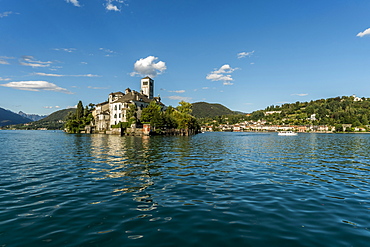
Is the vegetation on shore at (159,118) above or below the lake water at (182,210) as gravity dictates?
above

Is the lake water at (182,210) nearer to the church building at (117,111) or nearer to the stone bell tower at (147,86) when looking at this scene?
the church building at (117,111)

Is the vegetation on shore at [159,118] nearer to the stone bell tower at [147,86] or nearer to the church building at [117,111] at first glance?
the church building at [117,111]

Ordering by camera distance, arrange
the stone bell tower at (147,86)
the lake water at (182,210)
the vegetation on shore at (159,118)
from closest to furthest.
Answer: the lake water at (182,210), the vegetation on shore at (159,118), the stone bell tower at (147,86)

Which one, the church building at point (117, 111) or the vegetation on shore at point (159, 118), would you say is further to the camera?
the church building at point (117, 111)

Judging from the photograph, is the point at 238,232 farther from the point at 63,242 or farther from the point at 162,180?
the point at 162,180

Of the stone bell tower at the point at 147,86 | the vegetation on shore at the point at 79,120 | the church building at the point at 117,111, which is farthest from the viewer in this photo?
the stone bell tower at the point at 147,86

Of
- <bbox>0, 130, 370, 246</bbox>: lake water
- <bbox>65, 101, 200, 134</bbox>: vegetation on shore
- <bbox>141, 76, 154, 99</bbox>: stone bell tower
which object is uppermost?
<bbox>141, 76, 154, 99</bbox>: stone bell tower

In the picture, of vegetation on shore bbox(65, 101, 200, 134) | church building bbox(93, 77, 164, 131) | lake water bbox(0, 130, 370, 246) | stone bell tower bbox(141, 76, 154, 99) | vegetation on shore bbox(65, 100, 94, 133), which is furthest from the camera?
stone bell tower bbox(141, 76, 154, 99)

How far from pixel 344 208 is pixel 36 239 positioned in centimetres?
1298

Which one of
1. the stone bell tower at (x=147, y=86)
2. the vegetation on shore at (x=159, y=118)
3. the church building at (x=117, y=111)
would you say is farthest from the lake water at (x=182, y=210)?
the stone bell tower at (x=147, y=86)

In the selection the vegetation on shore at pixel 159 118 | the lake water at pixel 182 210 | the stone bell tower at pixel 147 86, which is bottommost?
the lake water at pixel 182 210

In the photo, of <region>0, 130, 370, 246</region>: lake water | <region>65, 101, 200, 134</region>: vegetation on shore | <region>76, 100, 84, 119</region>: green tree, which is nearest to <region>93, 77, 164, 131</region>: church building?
<region>65, 101, 200, 134</region>: vegetation on shore

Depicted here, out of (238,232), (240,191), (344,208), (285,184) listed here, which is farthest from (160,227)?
(285,184)

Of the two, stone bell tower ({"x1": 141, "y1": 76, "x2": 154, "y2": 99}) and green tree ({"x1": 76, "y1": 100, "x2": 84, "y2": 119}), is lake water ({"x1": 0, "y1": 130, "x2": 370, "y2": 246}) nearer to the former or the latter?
green tree ({"x1": 76, "y1": 100, "x2": 84, "y2": 119})
